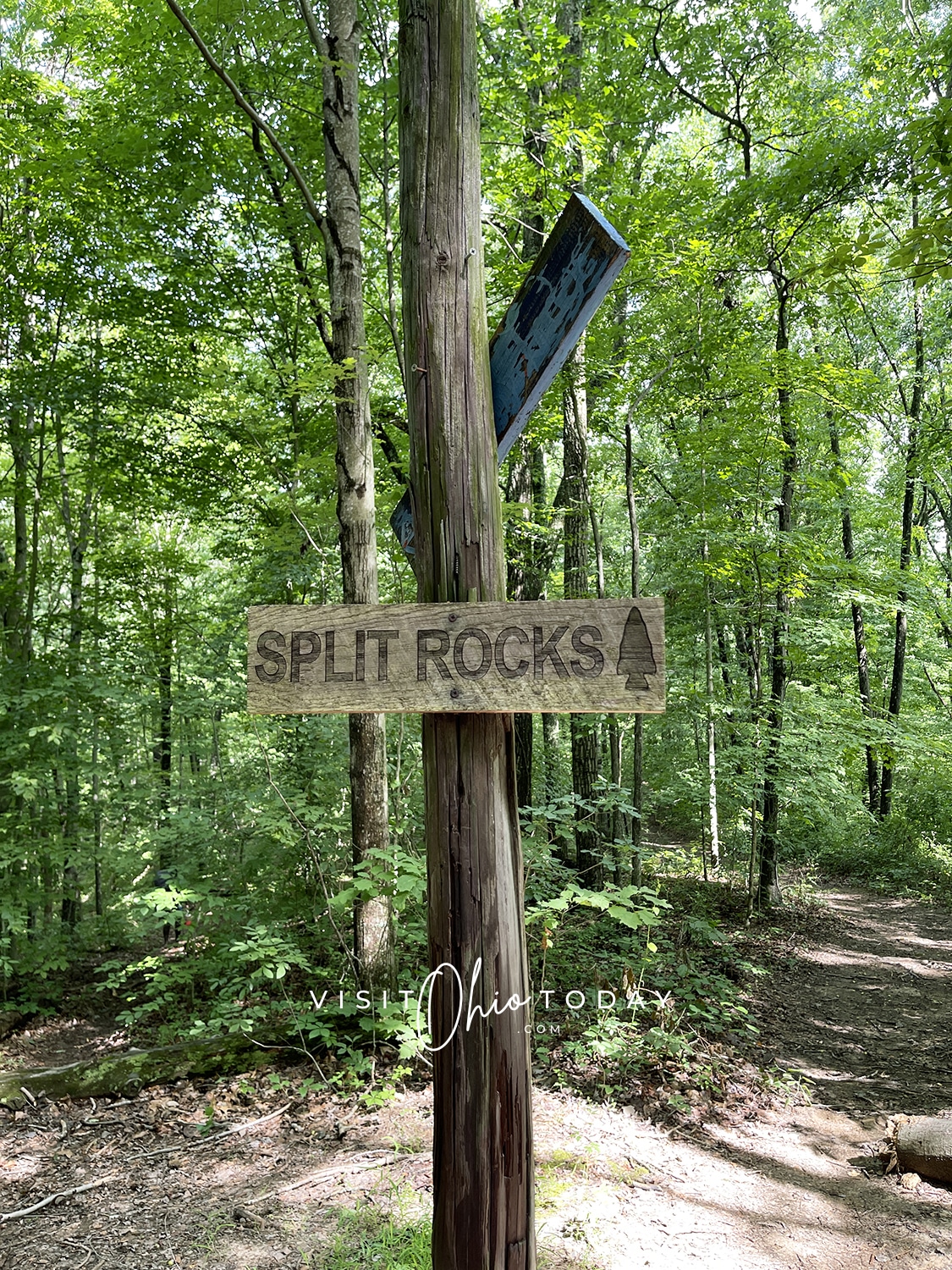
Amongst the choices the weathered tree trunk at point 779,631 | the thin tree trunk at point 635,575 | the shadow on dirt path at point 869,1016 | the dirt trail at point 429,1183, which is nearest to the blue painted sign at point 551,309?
the dirt trail at point 429,1183

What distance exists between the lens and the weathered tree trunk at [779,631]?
24.2ft

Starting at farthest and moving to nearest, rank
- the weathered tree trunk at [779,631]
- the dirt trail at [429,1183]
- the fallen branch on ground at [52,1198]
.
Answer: the weathered tree trunk at [779,631] < the fallen branch on ground at [52,1198] < the dirt trail at [429,1183]

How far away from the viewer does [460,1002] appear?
160cm

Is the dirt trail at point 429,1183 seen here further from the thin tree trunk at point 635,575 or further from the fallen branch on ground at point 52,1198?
the thin tree trunk at point 635,575

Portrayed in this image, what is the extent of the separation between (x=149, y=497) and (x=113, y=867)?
3.72 meters

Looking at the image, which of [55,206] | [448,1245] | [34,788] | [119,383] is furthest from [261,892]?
[55,206]

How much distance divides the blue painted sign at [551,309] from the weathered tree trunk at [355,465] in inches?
97.3

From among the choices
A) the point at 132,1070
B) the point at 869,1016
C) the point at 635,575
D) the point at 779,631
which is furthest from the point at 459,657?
the point at 779,631

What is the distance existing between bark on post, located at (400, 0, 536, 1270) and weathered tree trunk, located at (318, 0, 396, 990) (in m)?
2.43

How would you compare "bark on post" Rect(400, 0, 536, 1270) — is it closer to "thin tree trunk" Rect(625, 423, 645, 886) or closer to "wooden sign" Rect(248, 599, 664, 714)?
"wooden sign" Rect(248, 599, 664, 714)

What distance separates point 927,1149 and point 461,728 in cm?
365

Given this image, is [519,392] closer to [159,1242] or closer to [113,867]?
[159,1242]

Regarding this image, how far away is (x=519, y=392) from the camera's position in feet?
5.82

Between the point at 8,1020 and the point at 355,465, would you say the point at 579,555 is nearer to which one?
the point at 355,465
